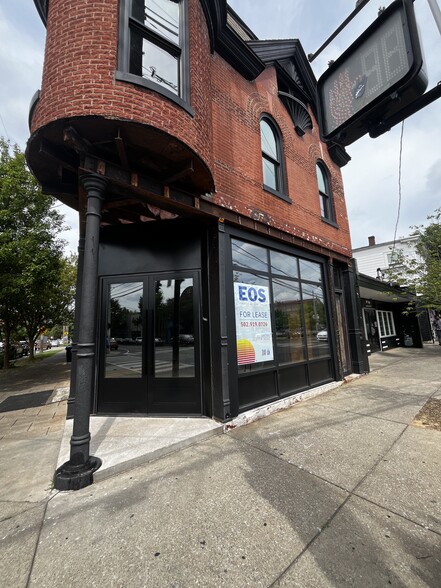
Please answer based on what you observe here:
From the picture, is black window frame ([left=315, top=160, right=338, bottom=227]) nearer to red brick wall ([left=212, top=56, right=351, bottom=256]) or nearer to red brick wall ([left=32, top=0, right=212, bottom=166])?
red brick wall ([left=212, top=56, right=351, bottom=256])

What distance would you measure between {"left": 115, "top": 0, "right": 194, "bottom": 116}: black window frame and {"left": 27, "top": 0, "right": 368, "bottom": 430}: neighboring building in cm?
2

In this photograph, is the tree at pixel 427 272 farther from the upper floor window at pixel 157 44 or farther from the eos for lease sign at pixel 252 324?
the upper floor window at pixel 157 44

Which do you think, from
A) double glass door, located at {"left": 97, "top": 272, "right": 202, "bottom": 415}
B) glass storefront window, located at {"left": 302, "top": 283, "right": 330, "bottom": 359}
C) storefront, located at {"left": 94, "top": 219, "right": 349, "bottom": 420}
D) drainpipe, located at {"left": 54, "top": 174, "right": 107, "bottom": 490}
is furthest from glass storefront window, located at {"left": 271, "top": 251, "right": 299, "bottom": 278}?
drainpipe, located at {"left": 54, "top": 174, "right": 107, "bottom": 490}

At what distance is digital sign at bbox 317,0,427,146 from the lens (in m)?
2.07

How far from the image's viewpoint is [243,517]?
7.94 feet

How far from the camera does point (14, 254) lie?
32.8ft

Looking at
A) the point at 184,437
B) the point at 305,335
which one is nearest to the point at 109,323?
the point at 184,437

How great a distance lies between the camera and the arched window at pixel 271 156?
695cm

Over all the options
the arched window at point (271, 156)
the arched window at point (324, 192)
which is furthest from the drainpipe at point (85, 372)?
the arched window at point (324, 192)

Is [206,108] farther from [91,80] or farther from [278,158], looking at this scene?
[278,158]

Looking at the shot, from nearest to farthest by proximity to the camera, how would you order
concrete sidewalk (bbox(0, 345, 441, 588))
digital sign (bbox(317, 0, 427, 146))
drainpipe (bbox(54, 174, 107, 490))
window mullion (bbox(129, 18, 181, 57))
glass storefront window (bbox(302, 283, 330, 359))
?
concrete sidewalk (bbox(0, 345, 441, 588))
digital sign (bbox(317, 0, 427, 146))
drainpipe (bbox(54, 174, 107, 490))
window mullion (bbox(129, 18, 181, 57))
glass storefront window (bbox(302, 283, 330, 359))

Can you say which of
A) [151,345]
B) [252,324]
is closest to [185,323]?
[151,345]

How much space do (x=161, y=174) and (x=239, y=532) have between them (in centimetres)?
461

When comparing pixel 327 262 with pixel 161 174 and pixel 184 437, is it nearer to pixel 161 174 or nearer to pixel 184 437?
pixel 161 174
